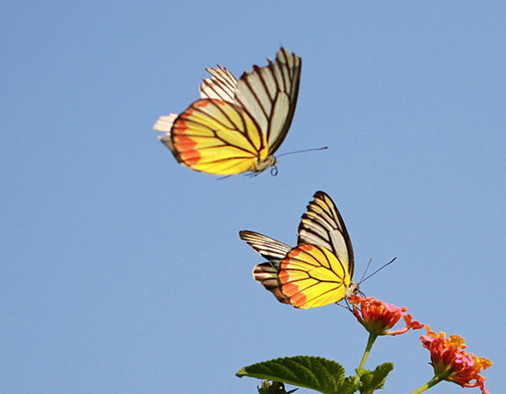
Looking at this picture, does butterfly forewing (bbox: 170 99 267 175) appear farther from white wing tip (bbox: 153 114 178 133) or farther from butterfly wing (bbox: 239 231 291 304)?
butterfly wing (bbox: 239 231 291 304)

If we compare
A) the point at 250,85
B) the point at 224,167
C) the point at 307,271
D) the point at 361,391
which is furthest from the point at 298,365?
the point at 250,85

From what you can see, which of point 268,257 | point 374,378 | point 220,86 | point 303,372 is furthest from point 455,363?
point 220,86

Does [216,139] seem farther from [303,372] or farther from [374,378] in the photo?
[374,378]

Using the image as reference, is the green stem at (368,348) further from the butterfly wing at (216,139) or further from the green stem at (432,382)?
the butterfly wing at (216,139)

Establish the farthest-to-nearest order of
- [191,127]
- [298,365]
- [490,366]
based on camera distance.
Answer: [490,366] → [298,365] → [191,127]

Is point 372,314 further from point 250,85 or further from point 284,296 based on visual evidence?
point 250,85

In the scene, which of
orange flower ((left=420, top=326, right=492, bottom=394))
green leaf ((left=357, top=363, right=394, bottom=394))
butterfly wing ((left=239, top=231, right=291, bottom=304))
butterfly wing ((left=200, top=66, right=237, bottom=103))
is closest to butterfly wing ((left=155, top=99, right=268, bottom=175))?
butterfly wing ((left=200, top=66, right=237, bottom=103))
